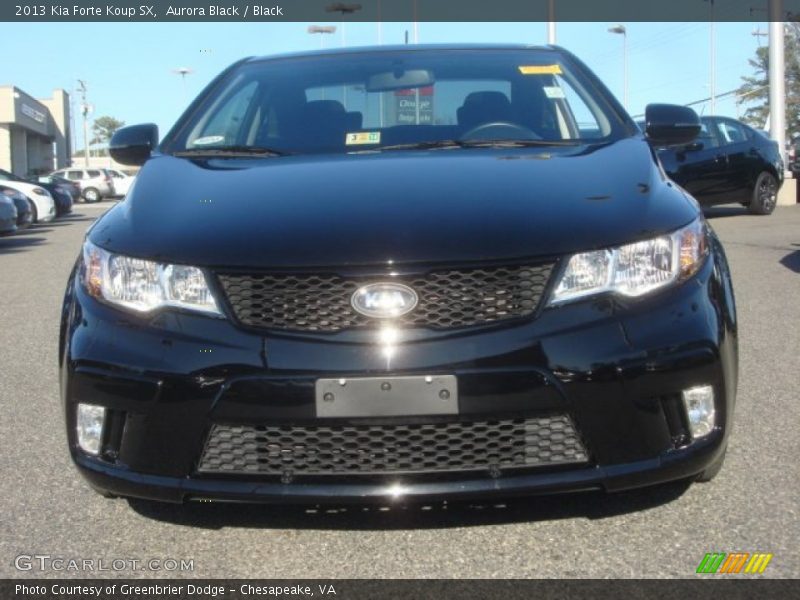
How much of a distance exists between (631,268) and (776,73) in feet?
65.1

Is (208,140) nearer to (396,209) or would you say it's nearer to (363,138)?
(363,138)

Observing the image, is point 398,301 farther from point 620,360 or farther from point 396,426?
point 620,360

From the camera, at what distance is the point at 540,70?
432 centimetres

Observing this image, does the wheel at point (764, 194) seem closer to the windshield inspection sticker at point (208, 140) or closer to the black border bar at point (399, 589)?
the windshield inspection sticker at point (208, 140)

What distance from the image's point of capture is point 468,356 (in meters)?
2.59

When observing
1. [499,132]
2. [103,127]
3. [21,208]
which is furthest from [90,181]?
[103,127]

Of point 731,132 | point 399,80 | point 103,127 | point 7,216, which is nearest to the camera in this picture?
point 399,80

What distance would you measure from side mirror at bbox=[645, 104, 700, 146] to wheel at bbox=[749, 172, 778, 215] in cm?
1235

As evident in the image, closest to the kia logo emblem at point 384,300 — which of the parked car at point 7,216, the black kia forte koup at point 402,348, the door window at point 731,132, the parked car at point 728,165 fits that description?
the black kia forte koup at point 402,348

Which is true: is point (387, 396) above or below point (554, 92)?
below

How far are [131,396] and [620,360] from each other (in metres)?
1.29

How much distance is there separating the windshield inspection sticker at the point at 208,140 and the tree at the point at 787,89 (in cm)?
6185

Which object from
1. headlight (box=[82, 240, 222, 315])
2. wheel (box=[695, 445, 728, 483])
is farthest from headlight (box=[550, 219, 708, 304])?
headlight (box=[82, 240, 222, 315])

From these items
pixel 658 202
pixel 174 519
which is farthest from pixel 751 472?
pixel 174 519
